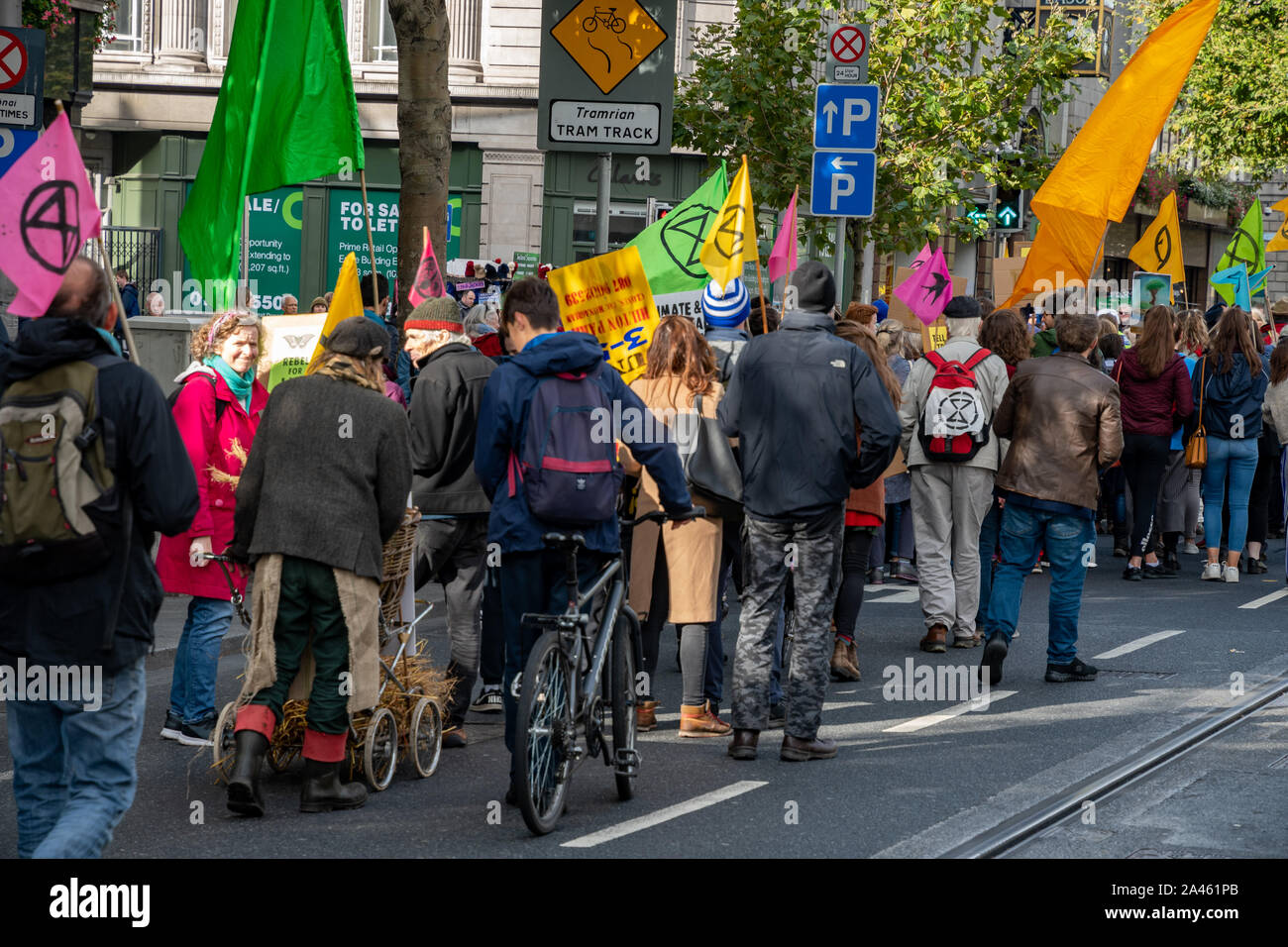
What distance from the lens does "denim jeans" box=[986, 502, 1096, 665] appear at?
31.7ft

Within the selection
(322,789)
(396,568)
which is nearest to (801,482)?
(396,568)

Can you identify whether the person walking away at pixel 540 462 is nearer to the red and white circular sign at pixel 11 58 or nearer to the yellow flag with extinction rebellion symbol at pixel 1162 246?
the red and white circular sign at pixel 11 58

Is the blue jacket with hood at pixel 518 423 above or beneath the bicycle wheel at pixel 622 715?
above

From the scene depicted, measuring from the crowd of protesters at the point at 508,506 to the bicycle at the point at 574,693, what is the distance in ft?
0.60

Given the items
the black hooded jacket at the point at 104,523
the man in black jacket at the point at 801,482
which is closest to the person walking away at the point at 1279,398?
the man in black jacket at the point at 801,482

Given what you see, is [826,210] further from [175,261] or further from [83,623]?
[175,261]

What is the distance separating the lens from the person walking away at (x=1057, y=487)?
379 inches

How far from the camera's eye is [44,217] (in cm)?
585

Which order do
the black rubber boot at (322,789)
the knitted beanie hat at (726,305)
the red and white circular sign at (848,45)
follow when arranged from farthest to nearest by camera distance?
the red and white circular sign at (848,45) < the knitted beanie hat at (726,305) < the black rubber boot at (322,789)

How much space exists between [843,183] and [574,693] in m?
8.01

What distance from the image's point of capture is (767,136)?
22.3 metres

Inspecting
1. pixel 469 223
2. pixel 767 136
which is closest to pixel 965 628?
pixel 767 136

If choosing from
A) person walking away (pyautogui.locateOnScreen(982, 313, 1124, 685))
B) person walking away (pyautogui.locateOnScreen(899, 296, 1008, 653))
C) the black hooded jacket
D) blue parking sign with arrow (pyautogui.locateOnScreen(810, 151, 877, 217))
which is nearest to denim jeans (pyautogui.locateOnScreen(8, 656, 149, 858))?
the black hooded jacket

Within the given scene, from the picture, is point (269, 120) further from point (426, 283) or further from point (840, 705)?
point (840, 705)
